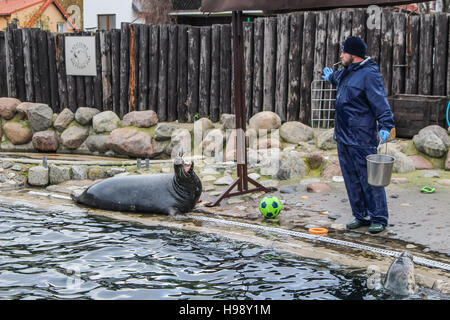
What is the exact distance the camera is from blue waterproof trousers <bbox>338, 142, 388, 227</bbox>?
6559 millimetres

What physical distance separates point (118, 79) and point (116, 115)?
2.66 ft

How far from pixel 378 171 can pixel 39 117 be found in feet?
30.8

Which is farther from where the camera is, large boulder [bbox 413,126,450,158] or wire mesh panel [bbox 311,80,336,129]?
wire mesh panel [bbox 311,80,336,129]

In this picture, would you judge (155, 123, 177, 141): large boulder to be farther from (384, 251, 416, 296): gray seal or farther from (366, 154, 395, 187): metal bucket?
(384, 251, 416, 296): gray seal

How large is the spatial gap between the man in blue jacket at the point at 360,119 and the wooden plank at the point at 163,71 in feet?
21.7

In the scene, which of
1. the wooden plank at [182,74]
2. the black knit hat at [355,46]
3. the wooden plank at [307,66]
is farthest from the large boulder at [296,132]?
the black knit hat at [355,46]

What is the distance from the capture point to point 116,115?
13297mm

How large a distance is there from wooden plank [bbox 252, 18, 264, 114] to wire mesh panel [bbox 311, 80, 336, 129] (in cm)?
109

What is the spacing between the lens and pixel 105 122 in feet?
42.7

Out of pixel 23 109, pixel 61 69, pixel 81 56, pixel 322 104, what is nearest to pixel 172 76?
pixel 81 56

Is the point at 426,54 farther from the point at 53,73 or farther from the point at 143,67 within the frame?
the point at 53,73

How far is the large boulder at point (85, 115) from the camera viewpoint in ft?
43.7

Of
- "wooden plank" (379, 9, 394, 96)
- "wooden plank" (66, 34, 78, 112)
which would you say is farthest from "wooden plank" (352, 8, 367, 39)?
"wooden plank" (66, 34, 78, 112)
